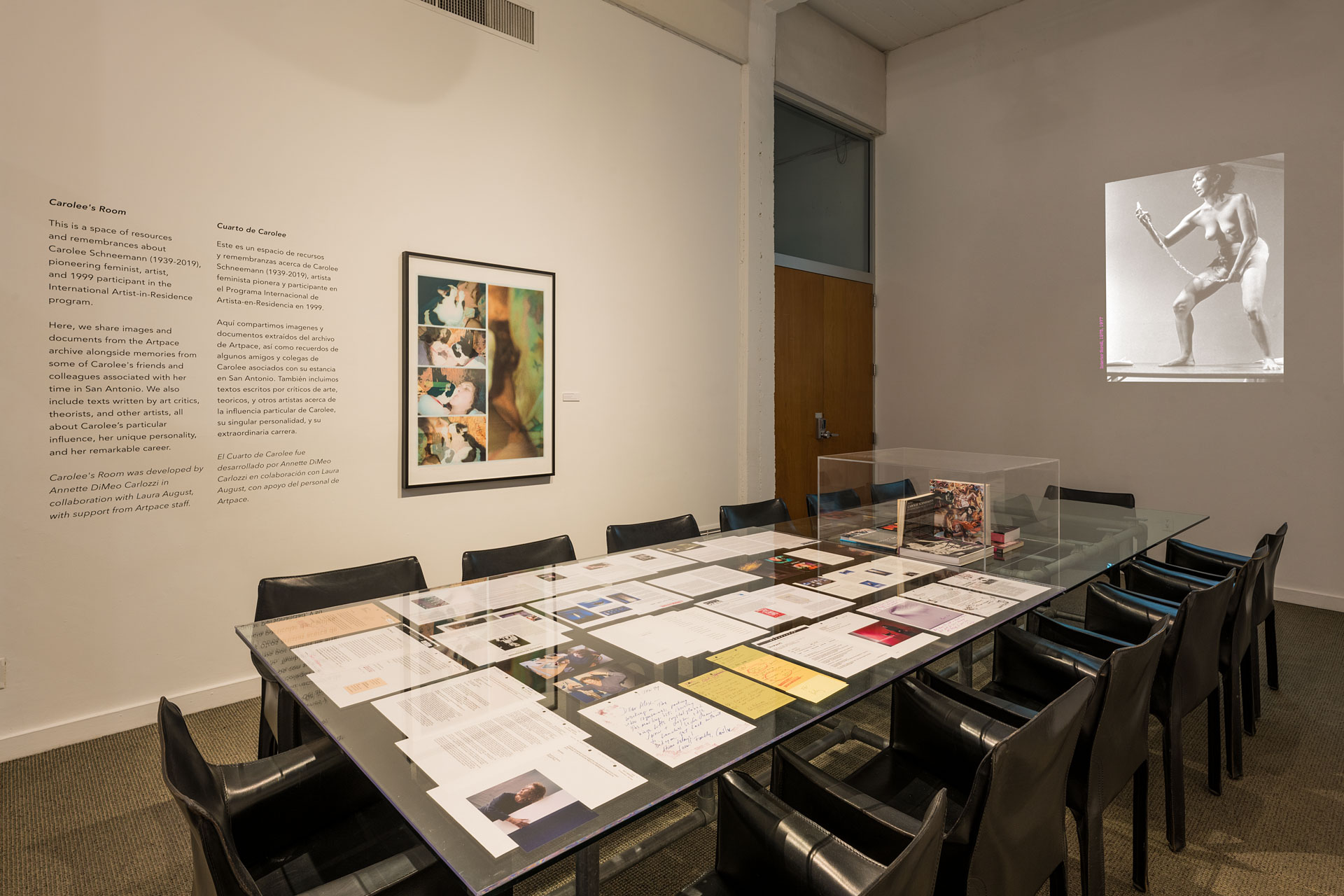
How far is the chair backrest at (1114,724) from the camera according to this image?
5.28 feet

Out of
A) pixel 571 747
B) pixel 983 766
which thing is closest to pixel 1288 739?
pixel 983 766

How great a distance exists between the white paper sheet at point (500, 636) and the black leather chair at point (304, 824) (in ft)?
1.14

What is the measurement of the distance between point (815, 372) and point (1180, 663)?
4.24 metres

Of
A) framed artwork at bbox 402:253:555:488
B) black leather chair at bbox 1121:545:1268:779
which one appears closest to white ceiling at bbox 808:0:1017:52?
framed artwork at bbox 402:253:555:488

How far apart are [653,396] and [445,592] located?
9.09 feet

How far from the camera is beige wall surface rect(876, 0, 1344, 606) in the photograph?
15.0 feet

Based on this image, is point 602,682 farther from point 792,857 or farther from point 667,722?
point 792,857

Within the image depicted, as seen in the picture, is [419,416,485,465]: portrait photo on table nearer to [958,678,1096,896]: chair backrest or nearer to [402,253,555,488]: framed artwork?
[402,253,555,488]: framed artwork

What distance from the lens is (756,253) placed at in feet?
17.7

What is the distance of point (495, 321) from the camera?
396 cm

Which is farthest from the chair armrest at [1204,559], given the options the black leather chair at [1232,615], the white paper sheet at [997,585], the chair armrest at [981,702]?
the chair armrest at [981,702]

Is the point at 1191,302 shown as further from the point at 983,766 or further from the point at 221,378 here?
the point at 221,378

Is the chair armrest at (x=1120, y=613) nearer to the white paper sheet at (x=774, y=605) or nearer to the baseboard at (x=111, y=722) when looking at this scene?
the white paper sheet at (x=774, y=605)

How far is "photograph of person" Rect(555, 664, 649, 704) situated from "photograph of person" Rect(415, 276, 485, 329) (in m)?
2.64
